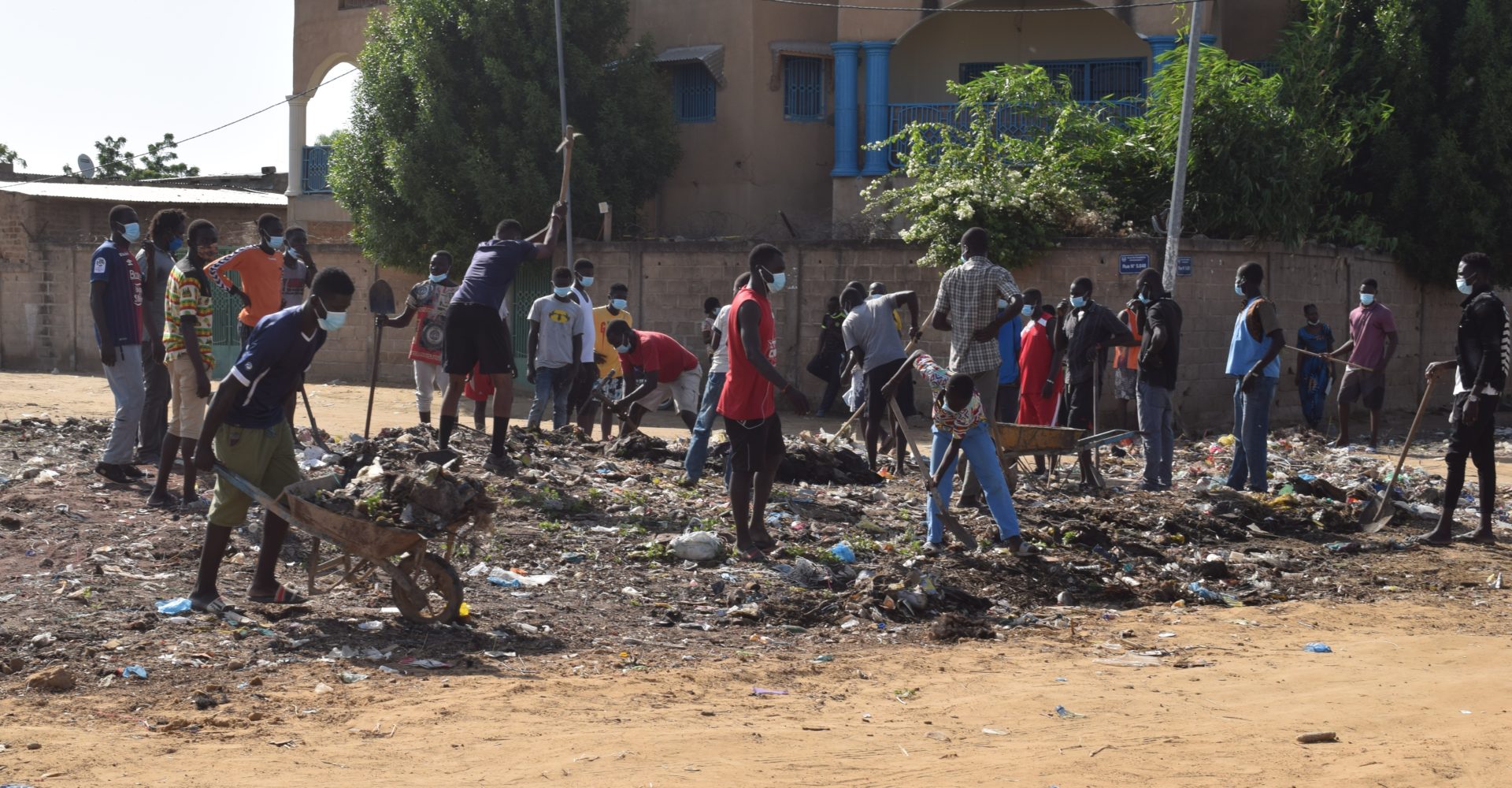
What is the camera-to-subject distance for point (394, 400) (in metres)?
19.2

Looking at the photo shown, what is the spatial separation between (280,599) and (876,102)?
657 inches

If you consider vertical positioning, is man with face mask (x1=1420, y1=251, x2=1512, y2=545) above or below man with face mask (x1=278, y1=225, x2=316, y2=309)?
below

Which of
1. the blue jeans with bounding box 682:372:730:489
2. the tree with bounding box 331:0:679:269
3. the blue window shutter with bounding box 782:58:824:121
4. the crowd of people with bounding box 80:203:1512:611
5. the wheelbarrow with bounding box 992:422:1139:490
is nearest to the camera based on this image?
the crowd of people with bounding box 80:203:1512:611

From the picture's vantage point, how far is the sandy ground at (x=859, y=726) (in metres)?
4.37

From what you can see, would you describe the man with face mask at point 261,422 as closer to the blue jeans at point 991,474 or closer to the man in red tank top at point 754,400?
the man in red tank top at point 754,400

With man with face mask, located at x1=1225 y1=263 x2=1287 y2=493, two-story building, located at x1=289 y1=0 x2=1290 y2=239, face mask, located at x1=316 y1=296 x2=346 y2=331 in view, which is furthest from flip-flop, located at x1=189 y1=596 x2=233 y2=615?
two-story building, located at x1=289 y1=0 x2=1290 y2=239

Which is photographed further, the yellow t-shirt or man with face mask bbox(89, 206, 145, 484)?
the yellow t-shirt

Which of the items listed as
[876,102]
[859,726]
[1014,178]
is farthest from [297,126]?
[859,726]

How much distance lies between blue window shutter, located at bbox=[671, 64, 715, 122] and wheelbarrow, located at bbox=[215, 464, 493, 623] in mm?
17357

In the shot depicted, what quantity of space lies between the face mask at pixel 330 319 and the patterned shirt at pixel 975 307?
4.23m

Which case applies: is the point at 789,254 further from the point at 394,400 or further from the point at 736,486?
the point at 736,486

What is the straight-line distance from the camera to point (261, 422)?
6098mm

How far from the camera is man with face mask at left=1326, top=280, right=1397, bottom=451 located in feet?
48.4

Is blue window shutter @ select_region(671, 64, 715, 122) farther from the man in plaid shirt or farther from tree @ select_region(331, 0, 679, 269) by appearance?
the man in plaid shirt
